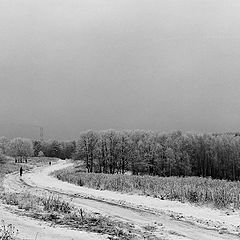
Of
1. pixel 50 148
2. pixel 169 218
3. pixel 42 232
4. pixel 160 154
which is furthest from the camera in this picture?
pixel 50 148

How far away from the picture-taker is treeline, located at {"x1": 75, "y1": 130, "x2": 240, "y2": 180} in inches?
3182

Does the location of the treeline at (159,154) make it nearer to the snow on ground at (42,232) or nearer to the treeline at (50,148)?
the treeline at (50,148)

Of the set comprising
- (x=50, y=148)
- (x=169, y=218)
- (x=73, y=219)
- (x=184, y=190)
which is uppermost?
(x=50, y=148)

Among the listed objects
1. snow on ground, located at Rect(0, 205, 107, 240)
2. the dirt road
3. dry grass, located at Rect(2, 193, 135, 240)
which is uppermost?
snow on ground, located at Rect(0, 205, 107, 240)

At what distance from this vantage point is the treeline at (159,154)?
80812mm

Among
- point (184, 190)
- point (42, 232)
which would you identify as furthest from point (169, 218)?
point (184, 190)

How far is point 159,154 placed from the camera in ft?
267

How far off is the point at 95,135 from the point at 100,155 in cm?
596

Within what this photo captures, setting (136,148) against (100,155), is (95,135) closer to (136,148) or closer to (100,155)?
(100,155)

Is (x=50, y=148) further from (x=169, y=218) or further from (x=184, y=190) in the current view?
(x=169, y=218)

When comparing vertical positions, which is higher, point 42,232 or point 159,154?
point 159,154

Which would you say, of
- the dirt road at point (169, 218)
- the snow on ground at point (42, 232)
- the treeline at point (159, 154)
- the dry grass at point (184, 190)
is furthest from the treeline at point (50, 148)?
the snow on ground at point (42, 232)

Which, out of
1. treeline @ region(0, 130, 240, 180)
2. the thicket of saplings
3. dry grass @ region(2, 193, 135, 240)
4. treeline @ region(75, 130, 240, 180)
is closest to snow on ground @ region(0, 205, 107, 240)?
dry grass @ region(2, 193, 135, 240)

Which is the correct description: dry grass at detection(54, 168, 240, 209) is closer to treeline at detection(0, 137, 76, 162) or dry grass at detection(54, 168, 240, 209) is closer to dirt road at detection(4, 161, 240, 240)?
dirt road at detection(4, 161, 240, 240)
